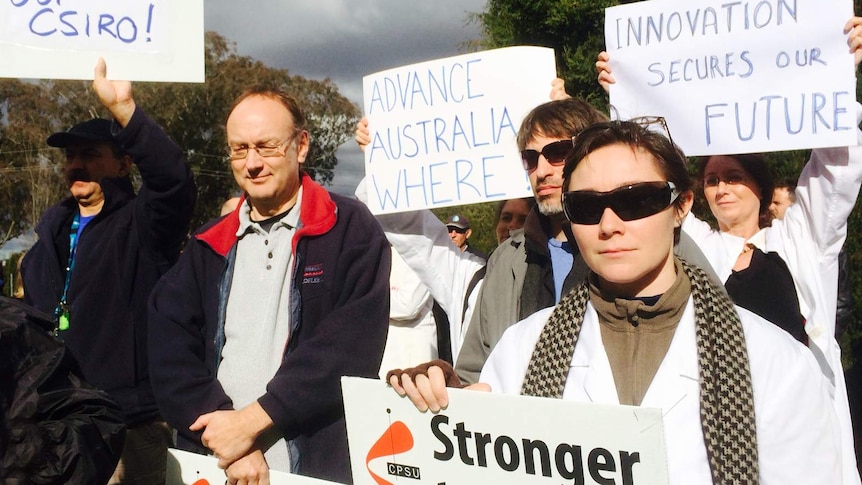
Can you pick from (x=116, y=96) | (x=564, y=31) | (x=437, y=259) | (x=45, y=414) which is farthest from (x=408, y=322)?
(x=564, y=31)

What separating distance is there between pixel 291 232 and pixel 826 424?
1698 mm

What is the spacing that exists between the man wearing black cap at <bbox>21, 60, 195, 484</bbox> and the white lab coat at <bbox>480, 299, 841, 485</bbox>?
1753 mm

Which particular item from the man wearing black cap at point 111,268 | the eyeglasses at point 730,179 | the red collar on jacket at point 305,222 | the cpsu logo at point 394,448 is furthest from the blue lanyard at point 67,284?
the eyeglasses at point 730,179

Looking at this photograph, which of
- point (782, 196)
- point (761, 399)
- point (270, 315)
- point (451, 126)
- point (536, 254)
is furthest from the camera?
point (782, 196)

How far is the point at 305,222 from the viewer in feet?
8.86

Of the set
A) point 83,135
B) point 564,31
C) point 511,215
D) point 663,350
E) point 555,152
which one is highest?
point 564,31

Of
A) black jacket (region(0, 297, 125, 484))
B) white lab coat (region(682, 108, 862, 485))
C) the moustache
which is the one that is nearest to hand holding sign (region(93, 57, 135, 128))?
the moustache

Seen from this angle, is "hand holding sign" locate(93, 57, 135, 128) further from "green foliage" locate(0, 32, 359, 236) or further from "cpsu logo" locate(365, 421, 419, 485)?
"green foliage" locate(0, 32, 359, 236)

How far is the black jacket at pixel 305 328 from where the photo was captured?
2494mm

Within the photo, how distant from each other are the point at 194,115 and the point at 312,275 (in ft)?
79.0

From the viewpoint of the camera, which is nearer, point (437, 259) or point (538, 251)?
point (538, 251)

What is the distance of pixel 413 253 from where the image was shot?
3.59 meters

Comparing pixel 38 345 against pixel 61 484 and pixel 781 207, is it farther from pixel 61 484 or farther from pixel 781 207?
pixel 781 207

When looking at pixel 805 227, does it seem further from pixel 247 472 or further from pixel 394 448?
pixel 247 472
